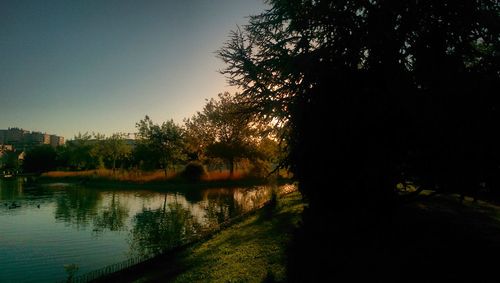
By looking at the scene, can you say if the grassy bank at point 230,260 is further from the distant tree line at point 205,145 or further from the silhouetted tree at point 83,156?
the silhouetted tree at point 83,156

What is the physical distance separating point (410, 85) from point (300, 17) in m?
4.82

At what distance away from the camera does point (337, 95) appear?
10344 millimetres

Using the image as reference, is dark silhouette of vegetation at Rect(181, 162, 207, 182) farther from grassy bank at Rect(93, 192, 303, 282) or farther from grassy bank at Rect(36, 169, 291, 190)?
grassy bank at Rect(93, 192, 303, 282)

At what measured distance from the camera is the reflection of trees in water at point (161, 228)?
65.6 ft

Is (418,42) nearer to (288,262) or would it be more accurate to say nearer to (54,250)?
(288,262)

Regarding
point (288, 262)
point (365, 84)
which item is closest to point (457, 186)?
point (365, 84)

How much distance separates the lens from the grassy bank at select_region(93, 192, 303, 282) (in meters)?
12.6

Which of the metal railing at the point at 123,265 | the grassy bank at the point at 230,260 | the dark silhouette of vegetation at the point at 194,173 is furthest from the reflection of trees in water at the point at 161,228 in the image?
the dark silhouette of vegetation at the point at 194,173

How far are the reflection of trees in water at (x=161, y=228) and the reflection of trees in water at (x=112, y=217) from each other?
114cm

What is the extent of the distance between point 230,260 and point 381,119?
850 centimetres

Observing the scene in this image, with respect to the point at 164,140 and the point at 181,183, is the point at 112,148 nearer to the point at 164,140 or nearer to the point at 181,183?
the point at 164,140

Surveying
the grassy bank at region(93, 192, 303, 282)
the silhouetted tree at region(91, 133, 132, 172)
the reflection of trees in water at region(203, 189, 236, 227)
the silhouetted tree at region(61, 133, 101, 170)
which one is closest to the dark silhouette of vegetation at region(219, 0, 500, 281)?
the grassy bank at region(93, 192, 303, 282)

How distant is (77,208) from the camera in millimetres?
34406

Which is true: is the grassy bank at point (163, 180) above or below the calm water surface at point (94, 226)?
above
